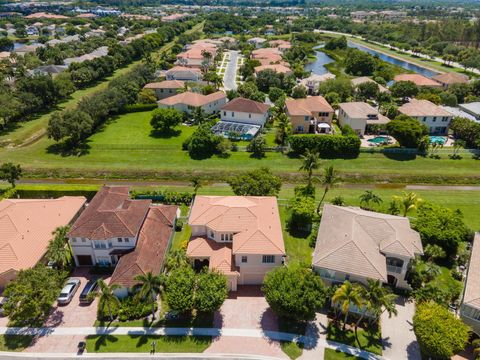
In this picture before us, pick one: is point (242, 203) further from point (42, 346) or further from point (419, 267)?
point (42, 346)

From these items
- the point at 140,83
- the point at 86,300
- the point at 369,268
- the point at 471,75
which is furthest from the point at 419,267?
the point at 471,75

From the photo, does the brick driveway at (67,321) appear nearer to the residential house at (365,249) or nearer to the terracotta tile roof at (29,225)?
the terracotta tile roof at (29,225)

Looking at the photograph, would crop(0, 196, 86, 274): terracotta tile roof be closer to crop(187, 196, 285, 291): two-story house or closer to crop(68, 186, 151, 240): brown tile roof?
crop(68, 186, 151, 240): brown tile roof

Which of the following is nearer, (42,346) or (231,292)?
(42,346)

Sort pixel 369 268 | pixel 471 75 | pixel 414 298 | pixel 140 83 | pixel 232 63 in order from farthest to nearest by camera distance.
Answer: pixel 232 63 → pixel 471 75 → pixel 140 83 → pixel 414 298 → pixel 369 268

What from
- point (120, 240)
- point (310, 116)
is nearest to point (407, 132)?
point (310, 116)

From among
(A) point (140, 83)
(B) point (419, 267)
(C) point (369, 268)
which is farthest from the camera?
(A) point (140, 83)

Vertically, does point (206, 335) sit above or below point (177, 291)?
below
